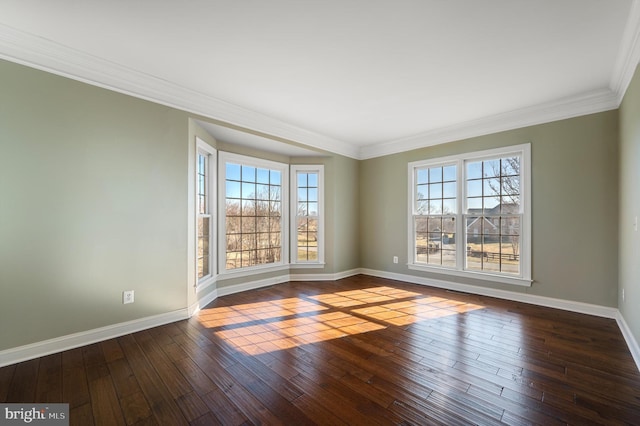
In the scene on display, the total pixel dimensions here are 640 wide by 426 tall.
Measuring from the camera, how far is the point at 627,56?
93.4 inches

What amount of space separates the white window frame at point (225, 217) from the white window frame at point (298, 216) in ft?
0.37

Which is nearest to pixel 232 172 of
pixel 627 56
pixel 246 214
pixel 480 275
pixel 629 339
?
pixel 246 214

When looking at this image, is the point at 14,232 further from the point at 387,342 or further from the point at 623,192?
the point at 623,192

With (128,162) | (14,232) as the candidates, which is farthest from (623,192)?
(14,232)

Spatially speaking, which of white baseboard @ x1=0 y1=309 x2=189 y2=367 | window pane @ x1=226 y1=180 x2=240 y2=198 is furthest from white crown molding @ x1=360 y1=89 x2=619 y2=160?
white baseboard @ x1=0 y1=309 x2=189 y2=367

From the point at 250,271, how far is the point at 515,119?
4566mm

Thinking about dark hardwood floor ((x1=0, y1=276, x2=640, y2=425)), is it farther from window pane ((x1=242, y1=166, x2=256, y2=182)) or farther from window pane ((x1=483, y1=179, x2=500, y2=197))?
window pane ((x1=242, y1=166, x2=256, y2=182))

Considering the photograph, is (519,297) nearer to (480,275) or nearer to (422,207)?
(480,275)

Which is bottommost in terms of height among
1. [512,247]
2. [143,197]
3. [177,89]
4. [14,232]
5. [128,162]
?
[512,247]

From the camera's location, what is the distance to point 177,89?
3.01 m

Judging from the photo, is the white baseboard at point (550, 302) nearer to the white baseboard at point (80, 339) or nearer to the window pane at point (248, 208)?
the window pane at point (248, 208)

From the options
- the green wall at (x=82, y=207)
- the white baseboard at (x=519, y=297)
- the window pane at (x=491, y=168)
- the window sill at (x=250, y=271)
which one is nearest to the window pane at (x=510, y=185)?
the window pane at (x=491, y=168)

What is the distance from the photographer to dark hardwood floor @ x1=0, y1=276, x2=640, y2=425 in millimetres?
1622

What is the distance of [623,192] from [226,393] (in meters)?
4.24
